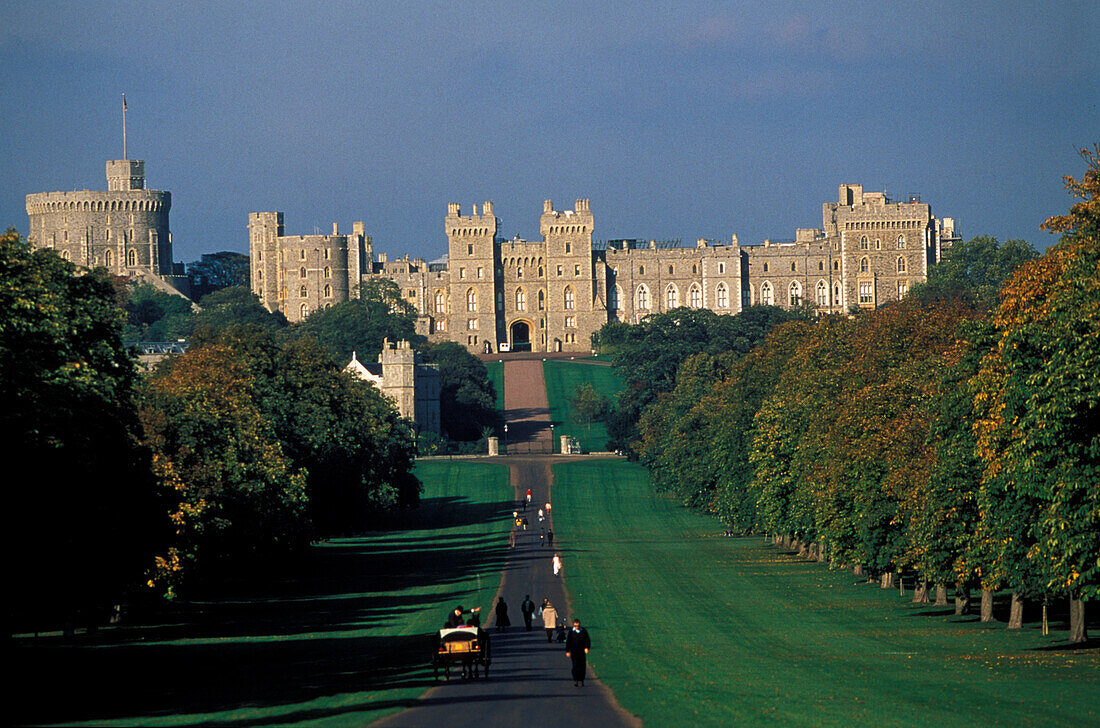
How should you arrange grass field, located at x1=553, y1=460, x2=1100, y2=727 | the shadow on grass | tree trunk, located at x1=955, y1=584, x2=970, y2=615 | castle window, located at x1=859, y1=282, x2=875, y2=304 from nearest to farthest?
1. the shadow on grass
2. grass field, located at x1=553, y1=460, x2=1100, y2=727
3. tree trunk, located at x1=955, y1=584, x2=970, y2=615
4. castle window, located at x1=859, y1=282, x2=875, y2=304

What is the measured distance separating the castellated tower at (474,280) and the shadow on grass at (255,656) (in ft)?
410

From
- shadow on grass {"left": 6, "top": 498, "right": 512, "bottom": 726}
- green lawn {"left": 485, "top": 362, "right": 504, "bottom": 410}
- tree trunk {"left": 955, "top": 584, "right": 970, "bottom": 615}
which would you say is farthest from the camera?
green lawn {"left": 485, "top": 362, "right": 504, "bottom": 410}

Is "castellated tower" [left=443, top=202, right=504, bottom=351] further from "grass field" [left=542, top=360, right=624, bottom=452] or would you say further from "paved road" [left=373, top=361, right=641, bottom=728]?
"paved road" [left=373, top=361, right=641, bottom=728]

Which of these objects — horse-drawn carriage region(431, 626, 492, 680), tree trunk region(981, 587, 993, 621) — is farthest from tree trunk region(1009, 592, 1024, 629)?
horse-drawn carriage region(431, 626, 492, 680)

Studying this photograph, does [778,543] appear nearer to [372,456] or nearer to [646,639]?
[372,456]

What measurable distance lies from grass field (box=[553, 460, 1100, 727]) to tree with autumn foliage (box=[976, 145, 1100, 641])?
215cm

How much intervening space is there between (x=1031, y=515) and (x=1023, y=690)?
6.30 meters

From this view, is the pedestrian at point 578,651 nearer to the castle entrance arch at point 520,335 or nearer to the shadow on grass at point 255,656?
the shadow on grass at point 255,656

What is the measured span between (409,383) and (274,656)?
8873 centimetres

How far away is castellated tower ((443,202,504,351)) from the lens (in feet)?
605

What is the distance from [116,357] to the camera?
1544 inches

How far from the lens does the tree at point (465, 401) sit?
5221 inches

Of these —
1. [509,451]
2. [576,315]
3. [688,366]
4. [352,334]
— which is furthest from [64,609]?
[576,315]

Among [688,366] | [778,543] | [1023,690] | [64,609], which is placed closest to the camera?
[1023,690]
